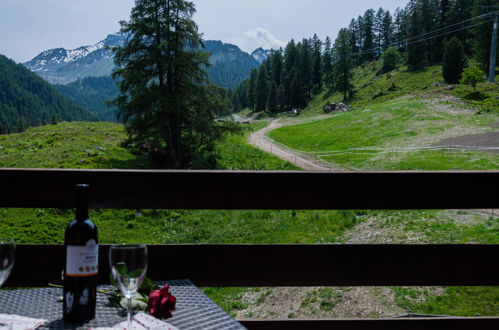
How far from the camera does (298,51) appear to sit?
334 ft

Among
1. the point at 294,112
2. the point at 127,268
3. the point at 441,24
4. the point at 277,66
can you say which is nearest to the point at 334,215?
the point at 127,268

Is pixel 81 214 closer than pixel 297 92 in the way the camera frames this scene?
Yes

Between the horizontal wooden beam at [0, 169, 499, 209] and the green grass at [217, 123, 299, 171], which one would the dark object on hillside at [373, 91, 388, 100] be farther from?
the horizontal wooden beam at [0, 169, 499, 209]

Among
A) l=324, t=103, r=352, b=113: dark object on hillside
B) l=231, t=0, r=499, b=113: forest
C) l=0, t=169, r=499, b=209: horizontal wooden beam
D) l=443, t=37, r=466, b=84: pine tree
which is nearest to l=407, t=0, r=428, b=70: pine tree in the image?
l=231, t=0, r=499, b=113: forest

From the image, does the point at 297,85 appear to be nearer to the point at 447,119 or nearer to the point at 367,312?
the point at 447,119

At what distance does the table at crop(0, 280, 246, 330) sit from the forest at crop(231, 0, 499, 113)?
2114 inches

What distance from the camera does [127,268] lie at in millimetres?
1389

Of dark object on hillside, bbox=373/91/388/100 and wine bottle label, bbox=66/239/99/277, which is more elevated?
dark object on hillside, bbox=373/91/388/100

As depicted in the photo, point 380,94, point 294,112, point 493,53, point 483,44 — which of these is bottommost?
point 294,112

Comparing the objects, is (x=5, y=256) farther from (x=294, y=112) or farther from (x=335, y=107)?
(x=294, y=112)

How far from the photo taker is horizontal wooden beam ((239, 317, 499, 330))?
243 cm

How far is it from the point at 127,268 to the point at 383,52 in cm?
10410

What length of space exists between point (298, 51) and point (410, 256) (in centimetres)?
10397

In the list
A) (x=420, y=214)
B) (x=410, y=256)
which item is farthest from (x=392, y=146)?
(x=410, y=256)
